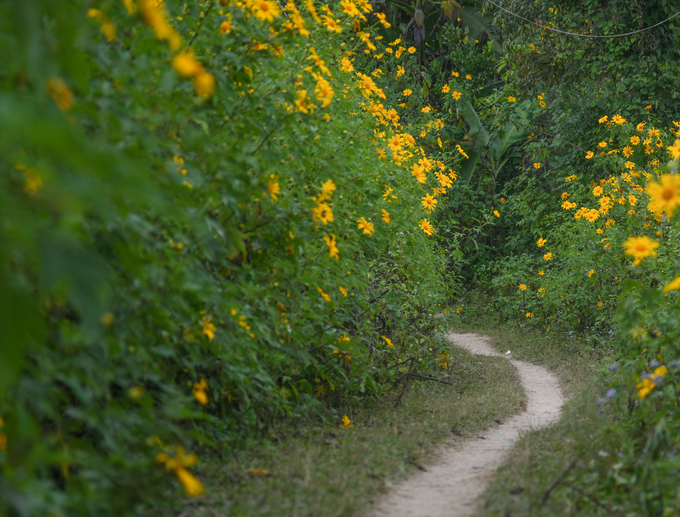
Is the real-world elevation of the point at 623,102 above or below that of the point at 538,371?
above

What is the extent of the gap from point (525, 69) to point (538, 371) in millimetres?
5437

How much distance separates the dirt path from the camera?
2.99 meters

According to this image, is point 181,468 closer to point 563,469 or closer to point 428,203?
point 563,469

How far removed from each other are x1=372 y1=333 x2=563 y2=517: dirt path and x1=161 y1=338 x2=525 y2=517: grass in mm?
90

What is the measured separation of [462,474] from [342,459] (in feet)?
2.53

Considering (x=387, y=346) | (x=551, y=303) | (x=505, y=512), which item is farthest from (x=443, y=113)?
(x=505, y=512)

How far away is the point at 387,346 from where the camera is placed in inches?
208

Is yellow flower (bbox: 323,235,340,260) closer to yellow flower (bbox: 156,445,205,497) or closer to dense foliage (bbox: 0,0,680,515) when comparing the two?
dense foliage (bbox: 0,0,680,515)

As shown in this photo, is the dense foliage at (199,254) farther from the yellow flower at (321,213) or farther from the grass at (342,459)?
the grass at (342,459)

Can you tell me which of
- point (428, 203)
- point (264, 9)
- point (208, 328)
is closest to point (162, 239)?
point (208, 328)

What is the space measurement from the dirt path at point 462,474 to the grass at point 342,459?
3.5 inches

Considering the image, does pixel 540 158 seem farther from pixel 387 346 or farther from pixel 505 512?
pixel 505 512

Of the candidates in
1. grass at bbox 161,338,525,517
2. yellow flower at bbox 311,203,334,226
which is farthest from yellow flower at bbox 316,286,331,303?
grass at bbox 161,338,525,517

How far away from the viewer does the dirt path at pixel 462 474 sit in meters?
2.99
